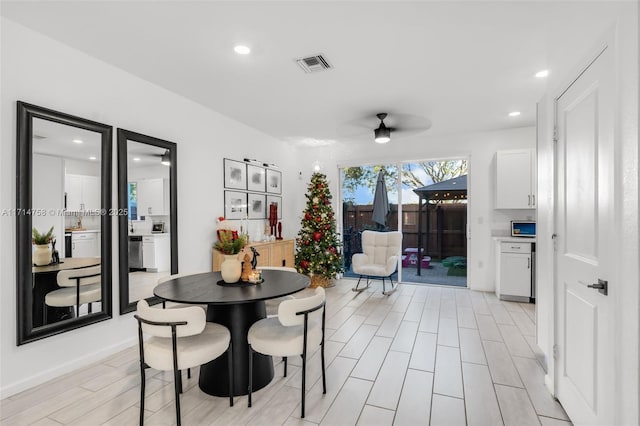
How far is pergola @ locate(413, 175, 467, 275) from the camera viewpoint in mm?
5887

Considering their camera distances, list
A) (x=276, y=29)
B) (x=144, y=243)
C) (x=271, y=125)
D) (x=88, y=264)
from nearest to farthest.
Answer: (x=276, y=29) → (x=88, y=264) → (x=144, y=243) → (x=271, y=125)

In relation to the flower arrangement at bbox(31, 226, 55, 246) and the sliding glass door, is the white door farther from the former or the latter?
the sliding glass door

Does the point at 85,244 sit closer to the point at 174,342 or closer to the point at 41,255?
the point at 41,255

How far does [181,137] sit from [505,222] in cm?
500

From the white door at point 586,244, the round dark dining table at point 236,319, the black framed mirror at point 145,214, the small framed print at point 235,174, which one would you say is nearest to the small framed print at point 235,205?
the small framed print at point 235,174

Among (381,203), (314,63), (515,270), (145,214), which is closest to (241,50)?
(314,63)

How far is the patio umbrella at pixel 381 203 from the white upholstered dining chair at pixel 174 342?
15.0 feet

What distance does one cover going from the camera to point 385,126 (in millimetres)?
4980

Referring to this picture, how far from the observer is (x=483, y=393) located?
2.31 m

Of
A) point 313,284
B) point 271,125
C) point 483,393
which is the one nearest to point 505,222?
point 313,284

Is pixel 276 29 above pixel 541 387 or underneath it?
above

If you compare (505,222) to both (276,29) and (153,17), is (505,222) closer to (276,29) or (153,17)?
(276,29)

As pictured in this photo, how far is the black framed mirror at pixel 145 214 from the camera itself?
10.2 ft

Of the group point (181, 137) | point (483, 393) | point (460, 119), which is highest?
point (460, 119)
